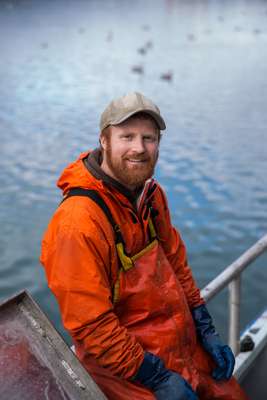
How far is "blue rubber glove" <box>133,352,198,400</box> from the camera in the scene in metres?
2.51

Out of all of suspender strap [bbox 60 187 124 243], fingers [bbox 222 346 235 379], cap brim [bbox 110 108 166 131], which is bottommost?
fingers [bbox 222 346 235 379]

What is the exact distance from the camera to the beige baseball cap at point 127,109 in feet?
8.54

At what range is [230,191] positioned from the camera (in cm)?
Result: 1459

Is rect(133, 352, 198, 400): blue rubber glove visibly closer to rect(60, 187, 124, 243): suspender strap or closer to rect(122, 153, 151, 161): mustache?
rect(60, 187, 124, 243): suspender strap

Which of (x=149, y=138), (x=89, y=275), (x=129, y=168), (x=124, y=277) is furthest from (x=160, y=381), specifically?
(x=149, y=138)

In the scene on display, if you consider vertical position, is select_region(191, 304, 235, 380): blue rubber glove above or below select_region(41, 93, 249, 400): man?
below

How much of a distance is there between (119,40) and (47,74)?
17798mm

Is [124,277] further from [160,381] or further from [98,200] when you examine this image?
[160,381]

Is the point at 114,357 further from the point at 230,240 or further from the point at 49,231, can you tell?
the point at 230,240

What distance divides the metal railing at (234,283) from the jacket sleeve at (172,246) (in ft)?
0.51

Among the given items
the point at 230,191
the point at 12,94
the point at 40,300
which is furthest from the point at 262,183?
the point at 12,94

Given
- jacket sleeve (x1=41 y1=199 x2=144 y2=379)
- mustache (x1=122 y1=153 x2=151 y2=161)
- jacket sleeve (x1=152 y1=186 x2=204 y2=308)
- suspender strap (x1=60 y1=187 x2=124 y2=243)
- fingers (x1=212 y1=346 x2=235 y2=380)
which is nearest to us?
jacket sleeve (x1=41 y1=199 x2=144 y2=379)

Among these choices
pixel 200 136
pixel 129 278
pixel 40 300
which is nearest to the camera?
pixel 129 278

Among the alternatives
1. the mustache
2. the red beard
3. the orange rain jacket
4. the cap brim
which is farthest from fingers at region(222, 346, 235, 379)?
the cap brim
